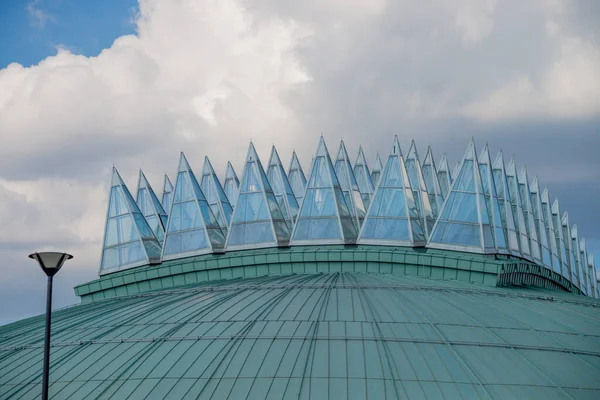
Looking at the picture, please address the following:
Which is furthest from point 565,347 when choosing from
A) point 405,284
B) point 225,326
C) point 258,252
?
point 258,252

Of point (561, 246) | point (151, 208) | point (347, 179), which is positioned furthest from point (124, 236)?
point (561, 246)

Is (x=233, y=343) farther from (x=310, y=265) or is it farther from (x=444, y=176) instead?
(x=444, y=176)

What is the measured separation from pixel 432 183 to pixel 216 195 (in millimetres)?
21415

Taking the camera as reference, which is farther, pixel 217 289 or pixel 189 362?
pixel 217 289

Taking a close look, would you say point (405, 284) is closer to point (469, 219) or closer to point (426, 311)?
point (426, 311)

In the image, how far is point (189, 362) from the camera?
1455 inches

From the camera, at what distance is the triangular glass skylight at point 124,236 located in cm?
6794

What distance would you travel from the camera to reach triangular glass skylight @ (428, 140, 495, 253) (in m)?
58.5

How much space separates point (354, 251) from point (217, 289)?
1093 cm

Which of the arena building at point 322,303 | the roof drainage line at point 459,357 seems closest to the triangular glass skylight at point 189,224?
the arena building at point 322,303

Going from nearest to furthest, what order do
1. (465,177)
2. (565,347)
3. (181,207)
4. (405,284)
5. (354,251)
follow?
(565,347) < (405,284) < (354,251) < (465,177) < (181,207)

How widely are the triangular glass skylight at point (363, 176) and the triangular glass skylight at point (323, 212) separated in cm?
2012

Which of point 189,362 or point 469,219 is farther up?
point 469,219

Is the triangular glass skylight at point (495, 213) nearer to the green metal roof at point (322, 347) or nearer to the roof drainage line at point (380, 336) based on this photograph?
the green metal roof at point (322, 347)
